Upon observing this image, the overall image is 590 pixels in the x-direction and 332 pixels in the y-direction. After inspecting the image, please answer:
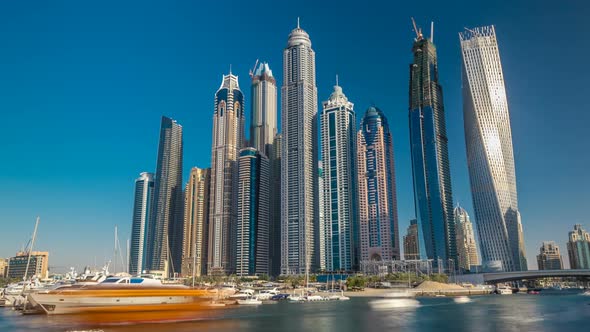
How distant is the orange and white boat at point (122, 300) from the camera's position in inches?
2645

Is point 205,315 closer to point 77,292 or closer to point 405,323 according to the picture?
point 77,292

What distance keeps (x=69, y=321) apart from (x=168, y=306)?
14.1 m

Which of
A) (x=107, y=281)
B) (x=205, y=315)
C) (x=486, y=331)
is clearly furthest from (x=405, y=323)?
(x=107, y=281)

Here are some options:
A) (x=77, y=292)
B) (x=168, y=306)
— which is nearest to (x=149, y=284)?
(x=168, y=306)

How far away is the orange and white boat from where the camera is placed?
6719 centimetres

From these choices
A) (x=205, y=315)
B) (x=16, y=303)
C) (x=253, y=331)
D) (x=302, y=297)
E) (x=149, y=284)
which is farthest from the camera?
(x=302, y=297)

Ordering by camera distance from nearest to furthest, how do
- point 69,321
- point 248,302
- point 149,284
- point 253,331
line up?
1. point 253,331
2. point 69,321
3. point 149,284
4. point 248,302

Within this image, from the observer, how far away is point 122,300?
68312mm

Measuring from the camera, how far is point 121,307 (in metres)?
67.6

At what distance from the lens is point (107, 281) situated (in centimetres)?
7025

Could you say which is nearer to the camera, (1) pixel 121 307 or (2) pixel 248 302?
(1) pixel 121 307

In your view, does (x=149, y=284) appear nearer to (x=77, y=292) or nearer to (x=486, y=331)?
(x=77, y=292)

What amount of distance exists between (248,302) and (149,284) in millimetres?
63901

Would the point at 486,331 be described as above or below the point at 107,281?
below
